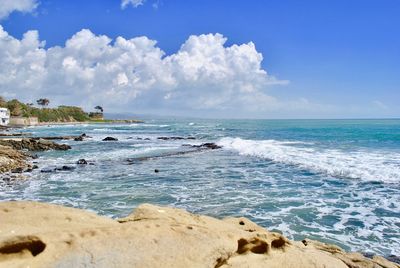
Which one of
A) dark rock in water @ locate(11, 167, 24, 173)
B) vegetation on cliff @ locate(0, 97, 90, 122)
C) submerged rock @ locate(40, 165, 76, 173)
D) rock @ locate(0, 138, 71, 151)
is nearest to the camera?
dark rock in water @ locate(11, 167, 24, 173)

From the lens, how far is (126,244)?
508 centimetres

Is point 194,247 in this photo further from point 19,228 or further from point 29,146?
point 29,146

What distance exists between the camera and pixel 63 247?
16.3 feet

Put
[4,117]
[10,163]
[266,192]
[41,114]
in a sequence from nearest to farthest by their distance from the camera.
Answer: [266,192]
[10,163]
[4,117]
[41,114]

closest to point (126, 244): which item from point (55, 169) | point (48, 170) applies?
point (48, 170)

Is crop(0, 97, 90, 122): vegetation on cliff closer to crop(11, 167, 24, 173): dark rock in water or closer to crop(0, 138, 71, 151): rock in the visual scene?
crop(0, 138, 71, 151): rock

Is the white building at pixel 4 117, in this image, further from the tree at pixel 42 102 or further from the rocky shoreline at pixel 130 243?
the rocky shoreline at pixel 130 243

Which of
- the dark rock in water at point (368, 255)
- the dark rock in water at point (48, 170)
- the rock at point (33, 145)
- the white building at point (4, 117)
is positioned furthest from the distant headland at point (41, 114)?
Answer: the dark rock in water at point (368, 255)

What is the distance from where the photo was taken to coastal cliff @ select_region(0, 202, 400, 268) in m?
4.85

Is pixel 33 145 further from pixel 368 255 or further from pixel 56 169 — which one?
pixel 368 255

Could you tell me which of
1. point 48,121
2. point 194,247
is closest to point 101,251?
point 194,247

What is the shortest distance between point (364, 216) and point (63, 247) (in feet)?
42.6

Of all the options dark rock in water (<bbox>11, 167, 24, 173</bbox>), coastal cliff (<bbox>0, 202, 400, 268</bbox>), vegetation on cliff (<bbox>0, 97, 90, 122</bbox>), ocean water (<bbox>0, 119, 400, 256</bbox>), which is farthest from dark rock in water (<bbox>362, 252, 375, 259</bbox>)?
vegetation on cliff (<bbox>0, 97, 90, 122</bbox>)

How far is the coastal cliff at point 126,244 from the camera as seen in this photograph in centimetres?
485
